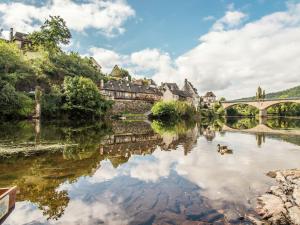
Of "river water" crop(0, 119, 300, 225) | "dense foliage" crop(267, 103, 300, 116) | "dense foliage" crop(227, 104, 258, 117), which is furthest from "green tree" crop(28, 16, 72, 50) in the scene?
"dense foliage" crop(267, 103, 300, 116)

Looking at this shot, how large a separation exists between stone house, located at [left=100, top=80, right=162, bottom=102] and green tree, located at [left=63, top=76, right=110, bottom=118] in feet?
57.5

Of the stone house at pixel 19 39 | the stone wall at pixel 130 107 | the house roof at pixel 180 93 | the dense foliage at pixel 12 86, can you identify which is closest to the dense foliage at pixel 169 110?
the stone wall at pixel 130 107

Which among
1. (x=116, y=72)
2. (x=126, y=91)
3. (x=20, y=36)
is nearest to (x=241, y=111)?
(x=116, y=72)

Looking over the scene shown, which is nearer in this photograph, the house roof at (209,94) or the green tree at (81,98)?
the green tree at (81,98)

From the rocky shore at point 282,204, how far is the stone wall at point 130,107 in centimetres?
6670

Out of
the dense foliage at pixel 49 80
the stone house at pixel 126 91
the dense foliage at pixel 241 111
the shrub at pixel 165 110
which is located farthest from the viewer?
the dense foliage at pixel 241 111

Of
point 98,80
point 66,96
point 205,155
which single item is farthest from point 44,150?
point 98,80

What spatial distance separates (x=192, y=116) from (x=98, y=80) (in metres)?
34.1

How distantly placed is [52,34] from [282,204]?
7681 centimetres

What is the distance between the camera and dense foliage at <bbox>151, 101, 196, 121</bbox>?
78.1m

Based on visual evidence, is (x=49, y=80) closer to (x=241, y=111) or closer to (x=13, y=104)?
(x=13, y=104)

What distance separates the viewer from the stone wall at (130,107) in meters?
81.2

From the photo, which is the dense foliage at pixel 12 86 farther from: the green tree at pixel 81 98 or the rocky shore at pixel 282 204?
the rocky shore at pixel 282 204

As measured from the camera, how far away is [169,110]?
258 feet
